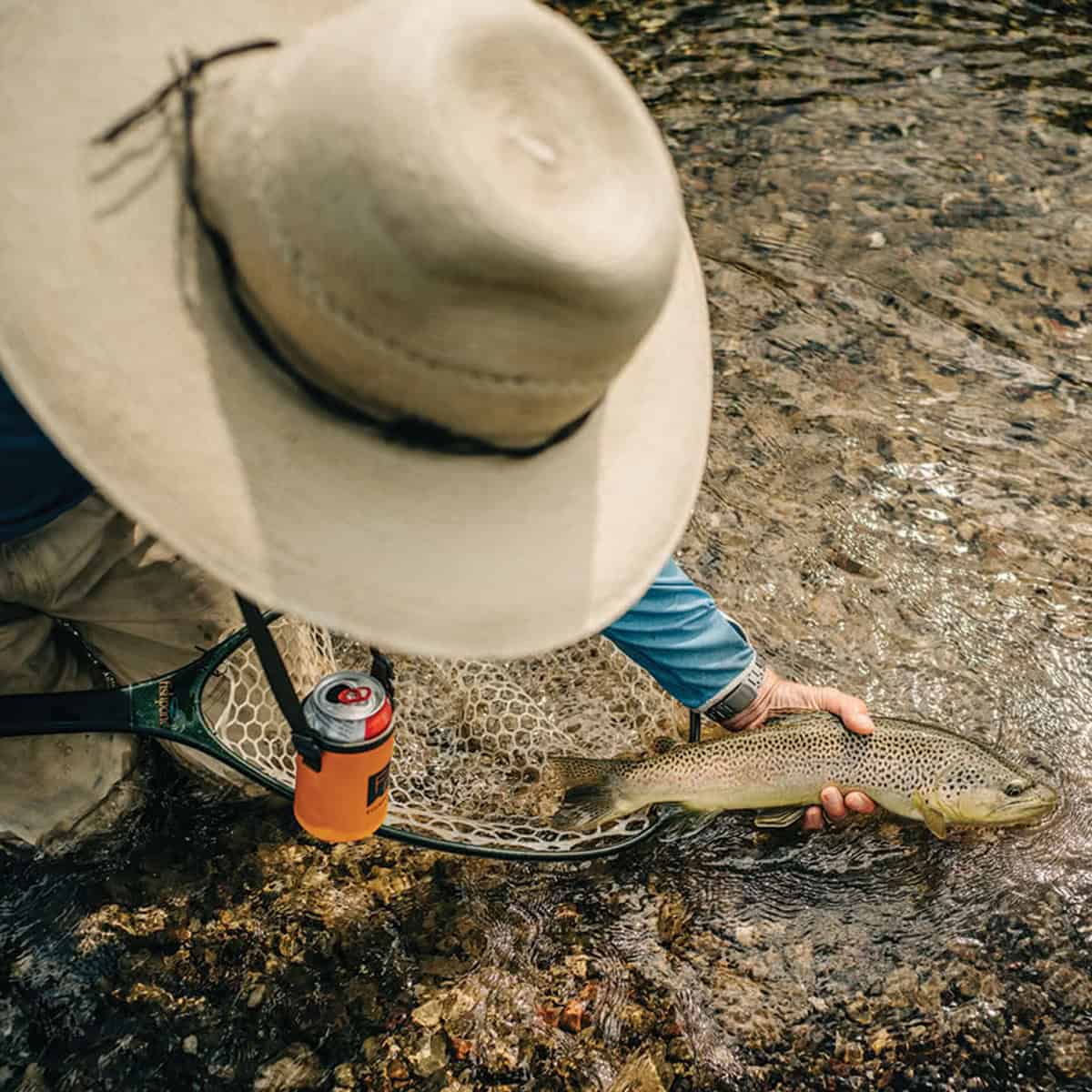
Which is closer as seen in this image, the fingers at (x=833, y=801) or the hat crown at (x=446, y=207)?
the hat crown at (x=446, y=207)

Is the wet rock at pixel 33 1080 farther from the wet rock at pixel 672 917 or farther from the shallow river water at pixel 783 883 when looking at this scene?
the wet rock at pixel 672 917

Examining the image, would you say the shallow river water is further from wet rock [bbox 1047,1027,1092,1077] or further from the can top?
the can top

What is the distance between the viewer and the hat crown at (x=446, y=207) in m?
1.36

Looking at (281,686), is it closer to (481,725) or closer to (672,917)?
(481,725)

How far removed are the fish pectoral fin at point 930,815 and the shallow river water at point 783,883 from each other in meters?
0.10

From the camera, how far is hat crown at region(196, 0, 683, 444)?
1.36 metres

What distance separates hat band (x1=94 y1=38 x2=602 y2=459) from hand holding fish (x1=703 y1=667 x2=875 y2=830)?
1674mm

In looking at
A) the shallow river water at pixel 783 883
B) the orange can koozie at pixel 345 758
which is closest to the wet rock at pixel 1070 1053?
the shallow river water at pixel 783 883

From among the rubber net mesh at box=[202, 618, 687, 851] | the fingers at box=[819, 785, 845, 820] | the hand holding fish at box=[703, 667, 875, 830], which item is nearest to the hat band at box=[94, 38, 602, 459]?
the rubber net mesh at box=[202, 618, 687, 851]

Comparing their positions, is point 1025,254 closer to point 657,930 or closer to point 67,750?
point 657,930

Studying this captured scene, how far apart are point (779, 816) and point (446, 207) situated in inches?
89.1

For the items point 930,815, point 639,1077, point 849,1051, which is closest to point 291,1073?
point 639,1077

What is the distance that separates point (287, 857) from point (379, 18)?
2.27 meters

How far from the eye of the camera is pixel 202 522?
153 cm
